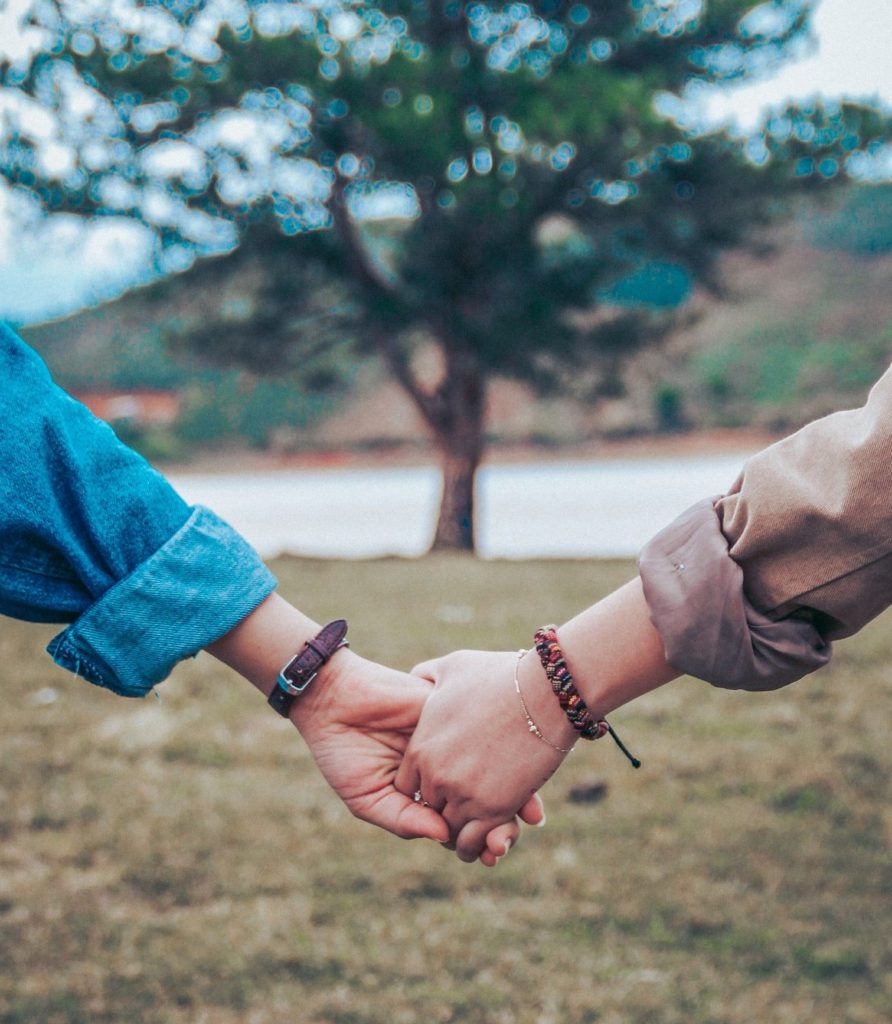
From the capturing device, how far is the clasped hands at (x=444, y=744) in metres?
1.76

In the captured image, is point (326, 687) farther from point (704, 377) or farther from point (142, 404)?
point (142, 404)

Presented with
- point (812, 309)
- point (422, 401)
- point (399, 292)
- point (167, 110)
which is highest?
point (167, 110)

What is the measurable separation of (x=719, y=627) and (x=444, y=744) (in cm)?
61

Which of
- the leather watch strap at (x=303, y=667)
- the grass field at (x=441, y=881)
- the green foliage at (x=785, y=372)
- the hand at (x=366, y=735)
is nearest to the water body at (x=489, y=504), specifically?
the grass field at (x=441, y=881)

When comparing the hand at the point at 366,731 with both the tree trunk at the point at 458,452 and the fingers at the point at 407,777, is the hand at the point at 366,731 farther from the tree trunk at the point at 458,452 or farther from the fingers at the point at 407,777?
the tree trunk at the point at 458,452

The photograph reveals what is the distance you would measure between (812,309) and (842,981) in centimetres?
4203

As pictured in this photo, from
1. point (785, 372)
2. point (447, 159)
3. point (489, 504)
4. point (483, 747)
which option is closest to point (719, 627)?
point (483, 747)

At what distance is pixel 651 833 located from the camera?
2.95 meters

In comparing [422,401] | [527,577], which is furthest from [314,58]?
[527,577]

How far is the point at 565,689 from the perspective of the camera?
168cm

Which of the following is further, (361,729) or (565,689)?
(361,729)

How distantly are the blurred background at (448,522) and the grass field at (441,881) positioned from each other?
1 cm

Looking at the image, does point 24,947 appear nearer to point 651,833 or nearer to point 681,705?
point 651,833

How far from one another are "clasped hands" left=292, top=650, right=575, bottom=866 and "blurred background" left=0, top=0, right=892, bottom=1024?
611mm
